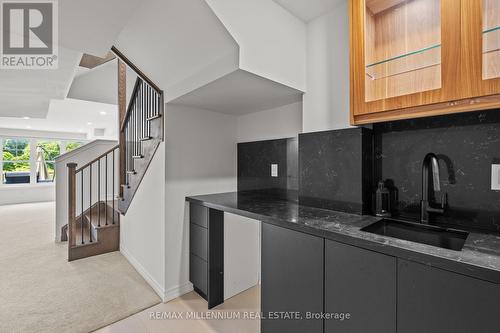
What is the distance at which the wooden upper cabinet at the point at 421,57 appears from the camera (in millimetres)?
1017

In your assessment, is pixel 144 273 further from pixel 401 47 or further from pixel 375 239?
pixel 401 47

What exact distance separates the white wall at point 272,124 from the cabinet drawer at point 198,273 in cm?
134

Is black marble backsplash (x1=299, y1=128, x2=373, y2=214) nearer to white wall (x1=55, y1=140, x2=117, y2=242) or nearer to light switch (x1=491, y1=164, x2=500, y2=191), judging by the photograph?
light switch (x1=491, y1=164, x2=500, y2=191)

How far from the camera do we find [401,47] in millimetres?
1299

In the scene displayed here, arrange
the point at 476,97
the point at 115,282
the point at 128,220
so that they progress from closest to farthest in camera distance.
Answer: the point at 476,97, the point at 115,282, the point at 128,220

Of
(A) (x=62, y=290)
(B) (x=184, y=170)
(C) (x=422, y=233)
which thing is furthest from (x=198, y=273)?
(C) (x=422, y=233)

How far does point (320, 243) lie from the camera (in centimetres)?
125

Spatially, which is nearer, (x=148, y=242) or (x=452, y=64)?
(x=452, y=64)

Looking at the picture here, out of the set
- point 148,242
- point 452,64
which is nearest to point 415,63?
point 452,64

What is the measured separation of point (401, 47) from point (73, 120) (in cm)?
811

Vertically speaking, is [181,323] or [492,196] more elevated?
[492,196]

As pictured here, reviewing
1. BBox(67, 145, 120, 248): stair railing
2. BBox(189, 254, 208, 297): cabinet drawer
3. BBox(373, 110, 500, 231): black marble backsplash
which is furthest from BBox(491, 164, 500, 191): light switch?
BBox(67, 145, 120, 248): stair railing

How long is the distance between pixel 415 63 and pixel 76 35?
7.36ft

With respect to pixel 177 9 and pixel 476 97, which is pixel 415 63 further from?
pixel 177 9
